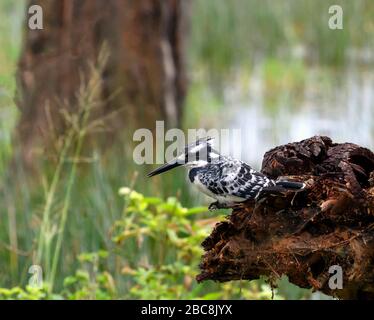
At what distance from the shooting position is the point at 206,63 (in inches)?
402

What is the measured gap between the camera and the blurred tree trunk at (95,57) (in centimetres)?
644

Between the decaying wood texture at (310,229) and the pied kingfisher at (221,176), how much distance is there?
0.05m

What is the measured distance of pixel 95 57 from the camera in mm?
6430

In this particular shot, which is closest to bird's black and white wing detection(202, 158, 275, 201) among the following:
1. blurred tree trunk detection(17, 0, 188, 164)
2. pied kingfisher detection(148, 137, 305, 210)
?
pied kingfisher detection(148, 137, 305, 210)

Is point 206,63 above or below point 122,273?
above

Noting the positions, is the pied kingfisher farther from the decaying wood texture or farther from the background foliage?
the background foliage

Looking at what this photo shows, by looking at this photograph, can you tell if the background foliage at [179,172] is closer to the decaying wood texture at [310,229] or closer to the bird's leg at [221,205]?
the bird's leg at [221,205]

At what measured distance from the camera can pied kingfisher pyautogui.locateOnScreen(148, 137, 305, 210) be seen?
2443mm

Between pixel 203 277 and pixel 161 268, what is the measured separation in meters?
1.85

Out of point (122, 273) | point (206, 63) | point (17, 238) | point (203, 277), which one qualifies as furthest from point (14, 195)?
point (206, 63)

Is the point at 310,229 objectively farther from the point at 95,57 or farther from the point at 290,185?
the point at 95,57

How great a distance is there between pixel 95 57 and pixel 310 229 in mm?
4324

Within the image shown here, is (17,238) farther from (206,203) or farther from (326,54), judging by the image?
(326,54)
